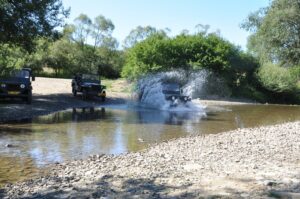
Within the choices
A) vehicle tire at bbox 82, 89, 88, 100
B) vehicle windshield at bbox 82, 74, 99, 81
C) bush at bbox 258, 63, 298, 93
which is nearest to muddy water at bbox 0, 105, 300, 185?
vehicle tire at bbox 82, 89, 88, 100

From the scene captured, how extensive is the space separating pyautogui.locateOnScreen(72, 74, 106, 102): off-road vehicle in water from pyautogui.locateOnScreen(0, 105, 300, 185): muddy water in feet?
22.4

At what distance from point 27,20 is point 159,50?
2061 centimetres

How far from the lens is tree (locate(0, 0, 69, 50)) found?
24828mm

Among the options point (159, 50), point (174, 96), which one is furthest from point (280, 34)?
point (159, 50)

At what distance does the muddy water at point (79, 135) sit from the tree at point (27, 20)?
5.60 metres

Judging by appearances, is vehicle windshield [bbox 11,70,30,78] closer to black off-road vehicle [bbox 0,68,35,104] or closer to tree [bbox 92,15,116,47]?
black off-road vehicle [bbox 0,68,35,104]

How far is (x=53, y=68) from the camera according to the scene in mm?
68812

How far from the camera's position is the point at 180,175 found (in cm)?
907

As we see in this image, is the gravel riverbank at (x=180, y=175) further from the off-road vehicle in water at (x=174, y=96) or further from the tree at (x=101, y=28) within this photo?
the tree at (x=101, y=28)

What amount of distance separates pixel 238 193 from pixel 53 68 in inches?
2502

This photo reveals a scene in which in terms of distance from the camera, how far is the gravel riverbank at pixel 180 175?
25.6ft

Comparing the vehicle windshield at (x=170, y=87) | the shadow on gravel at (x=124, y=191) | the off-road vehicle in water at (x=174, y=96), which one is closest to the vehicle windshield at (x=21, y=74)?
the off-road vehicle in water at (x=174, y=96)

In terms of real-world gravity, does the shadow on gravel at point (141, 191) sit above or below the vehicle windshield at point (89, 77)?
below

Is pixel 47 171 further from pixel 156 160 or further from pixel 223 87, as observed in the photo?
pixel 223 87
